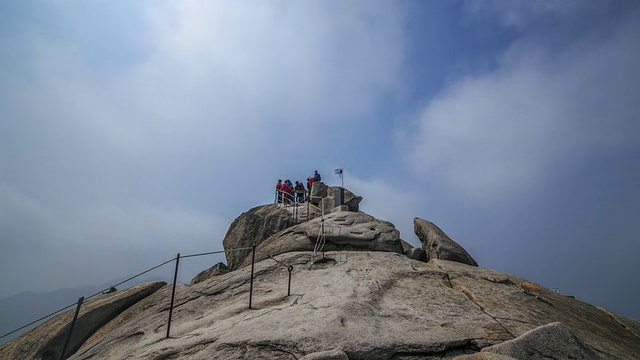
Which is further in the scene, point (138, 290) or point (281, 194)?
point (281, 194)

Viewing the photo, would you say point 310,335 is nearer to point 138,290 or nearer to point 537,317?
point 537,317

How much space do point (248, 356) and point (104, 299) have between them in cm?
1308

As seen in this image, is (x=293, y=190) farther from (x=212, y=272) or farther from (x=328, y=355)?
(x=328, y=355)

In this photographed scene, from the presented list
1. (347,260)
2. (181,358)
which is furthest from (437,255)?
(181,358)

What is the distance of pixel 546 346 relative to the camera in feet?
24.0

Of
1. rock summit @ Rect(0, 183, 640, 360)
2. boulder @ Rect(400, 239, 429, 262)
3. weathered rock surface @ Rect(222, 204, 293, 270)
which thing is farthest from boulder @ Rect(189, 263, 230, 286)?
boulder @ Rect(400, 239, 429, 262)

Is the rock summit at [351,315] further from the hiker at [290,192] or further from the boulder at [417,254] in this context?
the hiker at [290,192]

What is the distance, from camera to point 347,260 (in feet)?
51.3

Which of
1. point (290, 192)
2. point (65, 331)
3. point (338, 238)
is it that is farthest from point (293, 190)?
point (65, 331)

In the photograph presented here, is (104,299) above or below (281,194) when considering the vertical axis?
below

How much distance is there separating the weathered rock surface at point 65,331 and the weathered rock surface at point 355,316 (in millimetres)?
1003

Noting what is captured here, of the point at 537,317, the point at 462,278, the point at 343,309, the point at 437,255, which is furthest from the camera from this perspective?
the point at 437,255

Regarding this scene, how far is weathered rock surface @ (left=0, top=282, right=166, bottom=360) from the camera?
13.9 m

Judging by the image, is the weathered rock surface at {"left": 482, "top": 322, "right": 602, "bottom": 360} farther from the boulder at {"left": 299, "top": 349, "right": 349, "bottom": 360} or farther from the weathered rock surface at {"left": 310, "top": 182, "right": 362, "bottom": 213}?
the weathered rock surface at {"left": 310, "top": 182, "right": 362, "bottom": 213}
